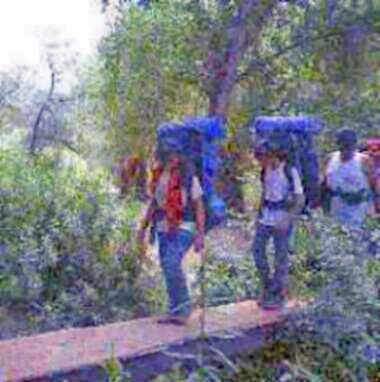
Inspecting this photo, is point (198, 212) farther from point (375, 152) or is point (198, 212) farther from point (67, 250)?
point (67, 250)

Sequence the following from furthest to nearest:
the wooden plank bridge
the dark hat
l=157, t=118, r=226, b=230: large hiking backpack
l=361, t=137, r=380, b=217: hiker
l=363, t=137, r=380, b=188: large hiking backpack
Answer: l=363, t=137, r=380, b=188: large hiking backpack < l=361, t=137, r=380, b=217: hiker < the dark hat < l=157, t=118, r=226, b=230: large hiking backpack < the wooden plank bridge

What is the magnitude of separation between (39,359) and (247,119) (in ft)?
33.3

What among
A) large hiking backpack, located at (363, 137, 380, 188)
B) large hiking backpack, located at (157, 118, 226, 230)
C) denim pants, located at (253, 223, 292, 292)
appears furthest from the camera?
large hiking backpack, located at (363, 137, 380, 188)

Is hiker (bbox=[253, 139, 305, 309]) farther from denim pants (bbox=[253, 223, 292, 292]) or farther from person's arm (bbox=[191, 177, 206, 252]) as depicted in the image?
person's arm (bbox=[191, 177, 206, 252])

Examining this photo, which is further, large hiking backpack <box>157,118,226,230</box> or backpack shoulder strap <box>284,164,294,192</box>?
backpack shoulder strap <box>284,164,294,192</box>

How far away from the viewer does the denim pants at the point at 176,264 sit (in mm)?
6074

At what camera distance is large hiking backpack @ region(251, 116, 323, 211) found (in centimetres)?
642

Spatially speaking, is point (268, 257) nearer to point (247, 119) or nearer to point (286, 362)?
point (286, 362)

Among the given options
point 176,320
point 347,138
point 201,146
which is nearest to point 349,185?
point 347,138

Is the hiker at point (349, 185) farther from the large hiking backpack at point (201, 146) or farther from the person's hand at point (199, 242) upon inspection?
the person's hand at point (199, 242)

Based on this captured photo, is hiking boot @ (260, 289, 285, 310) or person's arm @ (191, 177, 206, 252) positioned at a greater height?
person's arm @ (191, 177, 206, 252)

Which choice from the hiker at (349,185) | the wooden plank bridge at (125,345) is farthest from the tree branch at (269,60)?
the wooden plank bridge at (125,345)

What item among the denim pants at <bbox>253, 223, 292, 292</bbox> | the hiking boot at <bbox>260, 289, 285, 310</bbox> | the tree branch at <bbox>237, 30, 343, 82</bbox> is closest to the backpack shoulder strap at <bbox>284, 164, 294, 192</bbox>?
Answer: the denim pants at <bbox>253, 223, 292, 292</bbox>

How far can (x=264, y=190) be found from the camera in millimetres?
6543
